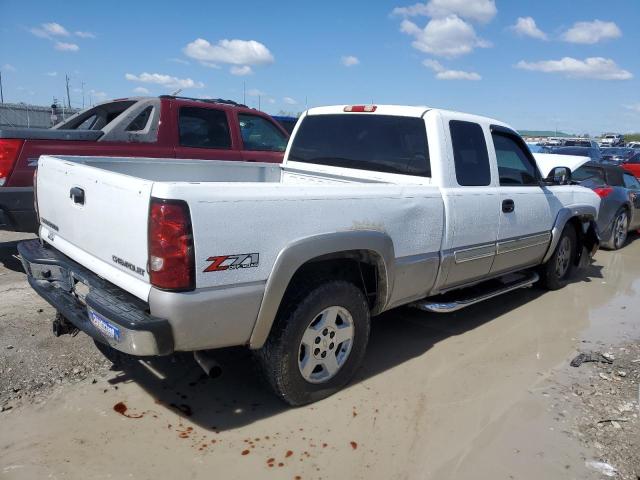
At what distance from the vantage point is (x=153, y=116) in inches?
247

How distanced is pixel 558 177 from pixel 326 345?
3.30 meters

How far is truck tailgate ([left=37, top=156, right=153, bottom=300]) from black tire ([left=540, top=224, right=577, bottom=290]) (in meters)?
4.74

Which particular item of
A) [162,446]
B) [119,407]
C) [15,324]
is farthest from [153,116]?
[162,446]

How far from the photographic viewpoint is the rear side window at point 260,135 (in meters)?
7.22

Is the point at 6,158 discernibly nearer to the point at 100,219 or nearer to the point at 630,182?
the point at 100,219

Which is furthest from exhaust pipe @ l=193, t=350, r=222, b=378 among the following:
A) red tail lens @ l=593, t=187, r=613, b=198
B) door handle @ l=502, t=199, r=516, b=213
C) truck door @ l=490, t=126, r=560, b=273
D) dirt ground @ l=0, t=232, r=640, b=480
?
red tail lens @ l=593, t=187, r=613, b=198

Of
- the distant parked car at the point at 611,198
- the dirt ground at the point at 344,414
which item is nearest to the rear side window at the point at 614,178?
the distant parked car at the point at 611,198

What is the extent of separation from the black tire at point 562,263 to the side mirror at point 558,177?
828 mm

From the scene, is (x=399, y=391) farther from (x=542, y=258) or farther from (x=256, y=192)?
(x=542, y=258)

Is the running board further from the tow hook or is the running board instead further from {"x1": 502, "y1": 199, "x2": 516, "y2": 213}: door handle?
the tow hook

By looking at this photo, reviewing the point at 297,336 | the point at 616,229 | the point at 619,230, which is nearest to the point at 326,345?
the point at 297,336

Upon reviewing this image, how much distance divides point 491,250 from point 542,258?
1.46 meters

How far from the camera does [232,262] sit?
2.62 meters

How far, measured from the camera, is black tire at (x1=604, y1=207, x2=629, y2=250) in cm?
892
